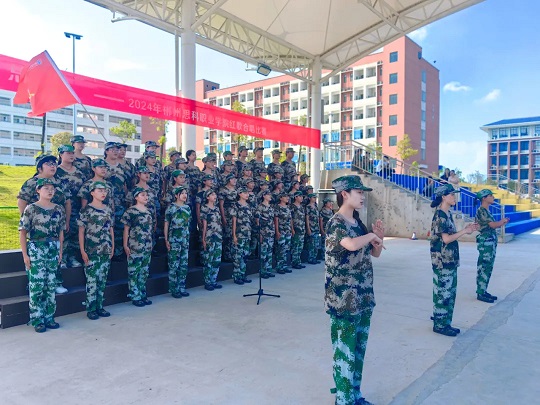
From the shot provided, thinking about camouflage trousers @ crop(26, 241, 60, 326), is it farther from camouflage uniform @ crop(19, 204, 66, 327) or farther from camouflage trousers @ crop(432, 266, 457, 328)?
camouflage trousers @ crop(432, 266, 457, 328)

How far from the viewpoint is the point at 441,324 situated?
164 inches

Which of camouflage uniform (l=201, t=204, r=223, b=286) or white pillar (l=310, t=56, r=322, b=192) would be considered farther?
white pillar (l=310, t=56, r=322, b=192)

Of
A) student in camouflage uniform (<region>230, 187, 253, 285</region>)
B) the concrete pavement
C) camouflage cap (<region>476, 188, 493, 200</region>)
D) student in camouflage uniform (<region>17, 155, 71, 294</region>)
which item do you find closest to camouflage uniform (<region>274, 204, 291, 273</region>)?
student in camouflage uniform (<region>230, 187, 253, 285</region>)

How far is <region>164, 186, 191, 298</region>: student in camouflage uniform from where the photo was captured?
18.6ft

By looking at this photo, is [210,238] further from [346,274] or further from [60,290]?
[346,274]

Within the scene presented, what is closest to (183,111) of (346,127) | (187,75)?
(187,75)

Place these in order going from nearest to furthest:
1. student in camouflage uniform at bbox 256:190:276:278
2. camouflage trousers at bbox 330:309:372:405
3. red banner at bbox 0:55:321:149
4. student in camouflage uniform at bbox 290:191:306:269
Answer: camouflage trousers at bbox 330:309:372:405 < red banner at bbox 0:55:321:149 < student in camouflage uniform at bbox 256:190:276:278 < student in camouflage uniform at bbox 290:191:306:269

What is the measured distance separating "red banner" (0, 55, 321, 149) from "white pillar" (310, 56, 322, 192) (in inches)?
89.0

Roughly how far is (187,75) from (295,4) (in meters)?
3.95

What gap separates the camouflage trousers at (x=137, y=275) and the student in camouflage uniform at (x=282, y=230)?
2963 mm

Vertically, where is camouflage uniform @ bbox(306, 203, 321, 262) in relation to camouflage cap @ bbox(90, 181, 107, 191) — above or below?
below

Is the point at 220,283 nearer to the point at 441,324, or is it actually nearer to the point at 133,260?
the point at 133,260

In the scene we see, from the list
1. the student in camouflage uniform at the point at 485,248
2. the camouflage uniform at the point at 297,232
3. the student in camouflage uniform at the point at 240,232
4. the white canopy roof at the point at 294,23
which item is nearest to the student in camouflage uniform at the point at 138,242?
the student in camouflage uniform at the point at 240,232

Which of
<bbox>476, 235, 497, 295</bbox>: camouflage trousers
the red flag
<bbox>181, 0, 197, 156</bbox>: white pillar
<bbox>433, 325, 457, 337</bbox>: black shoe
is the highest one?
<bbox>181, 0, 197, 156</bbox>: white pillar
